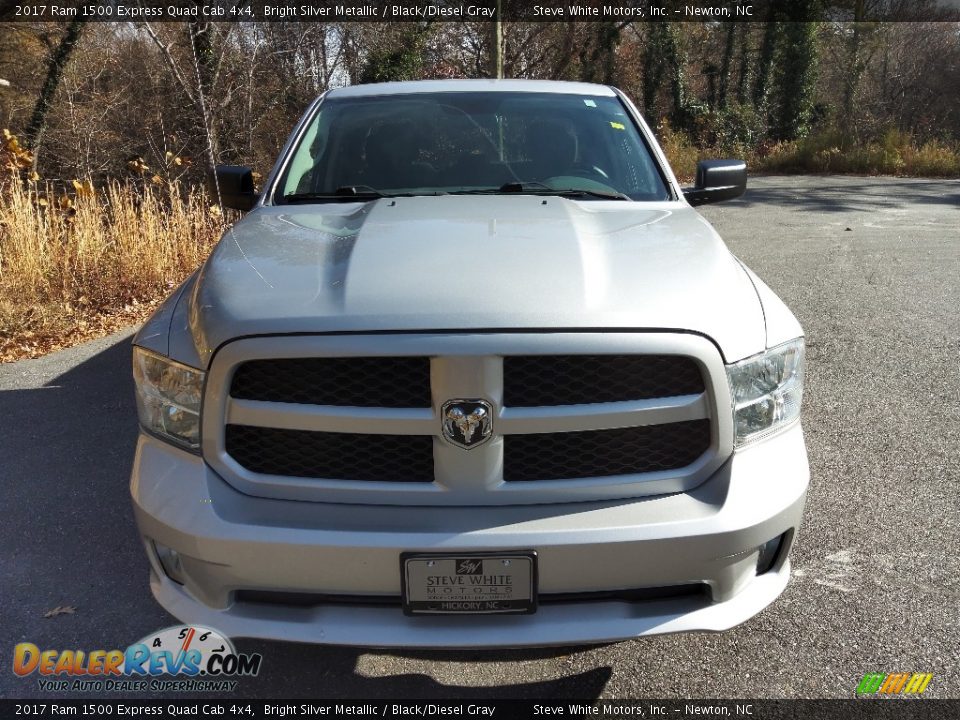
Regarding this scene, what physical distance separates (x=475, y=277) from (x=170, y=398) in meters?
0.87

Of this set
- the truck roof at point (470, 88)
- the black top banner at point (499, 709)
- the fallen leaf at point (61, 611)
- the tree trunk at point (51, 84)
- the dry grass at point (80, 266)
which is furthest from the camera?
the tree trunk at point (51, 84)

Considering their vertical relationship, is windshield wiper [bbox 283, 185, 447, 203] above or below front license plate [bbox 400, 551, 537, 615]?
above

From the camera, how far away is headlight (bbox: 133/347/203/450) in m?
2.12

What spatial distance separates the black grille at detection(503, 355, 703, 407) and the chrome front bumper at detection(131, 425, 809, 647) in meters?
0.26

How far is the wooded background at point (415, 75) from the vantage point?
1401 centimetres

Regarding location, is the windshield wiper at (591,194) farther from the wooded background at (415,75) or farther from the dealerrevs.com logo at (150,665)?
the wooded background at (415,75)

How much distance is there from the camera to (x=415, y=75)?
774 inches

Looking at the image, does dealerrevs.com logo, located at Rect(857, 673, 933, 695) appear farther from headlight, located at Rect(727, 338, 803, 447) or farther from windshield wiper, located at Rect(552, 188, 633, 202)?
windshield wiper, located at Rect(552, 188, 633, 202)

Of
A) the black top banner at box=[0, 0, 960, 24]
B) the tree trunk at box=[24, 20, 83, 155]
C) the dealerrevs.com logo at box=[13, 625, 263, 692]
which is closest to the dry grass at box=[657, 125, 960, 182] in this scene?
the black top banner at box=[0, 0, 960, 24]

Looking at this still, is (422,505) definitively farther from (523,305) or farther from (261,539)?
(523,305)

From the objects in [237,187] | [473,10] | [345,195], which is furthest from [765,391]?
[473,10]

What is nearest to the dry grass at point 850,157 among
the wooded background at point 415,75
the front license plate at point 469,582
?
the wooded background at point 415,75

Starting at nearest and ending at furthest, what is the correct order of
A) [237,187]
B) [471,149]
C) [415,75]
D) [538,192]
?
[538,192]
[471,149]
[237,187]
[415,75]

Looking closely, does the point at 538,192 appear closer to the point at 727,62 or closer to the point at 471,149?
the point at 471,149
